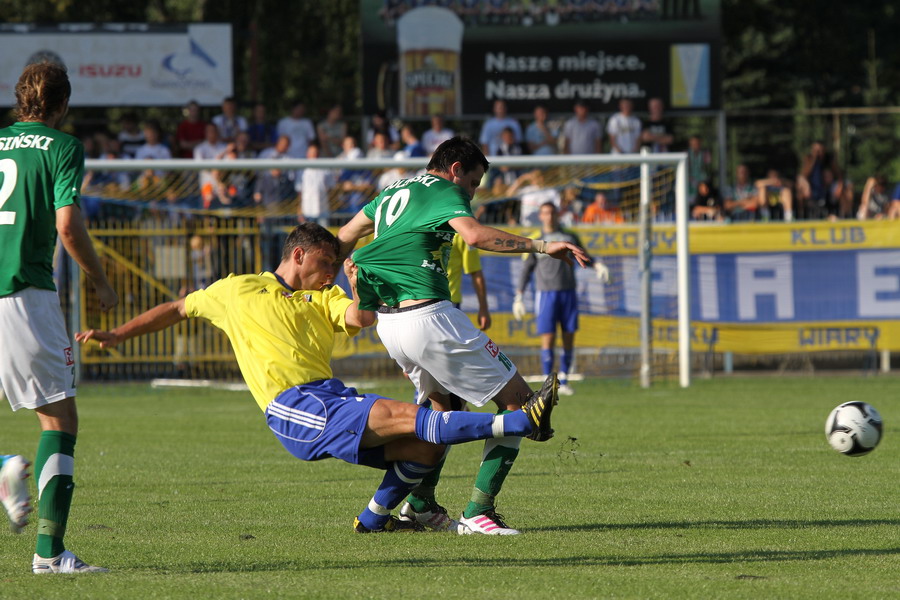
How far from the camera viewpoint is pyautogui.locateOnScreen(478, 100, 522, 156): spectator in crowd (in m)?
21.8

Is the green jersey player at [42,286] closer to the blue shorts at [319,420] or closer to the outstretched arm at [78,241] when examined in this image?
the outstretched arm at [78,241]

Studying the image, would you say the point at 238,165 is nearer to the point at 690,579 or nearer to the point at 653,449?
the point at 653,449

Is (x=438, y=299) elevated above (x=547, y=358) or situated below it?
above

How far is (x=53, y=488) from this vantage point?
221 inches

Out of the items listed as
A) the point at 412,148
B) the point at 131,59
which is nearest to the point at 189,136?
the point at 131,59

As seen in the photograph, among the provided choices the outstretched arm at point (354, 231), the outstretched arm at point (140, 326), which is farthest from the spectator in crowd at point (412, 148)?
the outstretched arm at point (140, 326)

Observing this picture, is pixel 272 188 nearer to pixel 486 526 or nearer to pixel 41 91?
pixel 486 526

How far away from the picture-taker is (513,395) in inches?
260

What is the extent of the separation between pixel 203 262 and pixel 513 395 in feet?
40.0

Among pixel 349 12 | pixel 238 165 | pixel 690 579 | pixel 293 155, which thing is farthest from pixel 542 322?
pixel 349 12

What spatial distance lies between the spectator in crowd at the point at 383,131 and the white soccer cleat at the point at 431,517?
14393mm

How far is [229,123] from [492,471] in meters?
16.3

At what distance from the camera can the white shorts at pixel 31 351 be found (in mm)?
5492

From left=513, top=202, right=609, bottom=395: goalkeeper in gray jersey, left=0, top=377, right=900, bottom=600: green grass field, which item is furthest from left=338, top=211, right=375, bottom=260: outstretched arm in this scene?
left=513, top=202, right=609, bottom=395: goalkeeper in gray jersey
